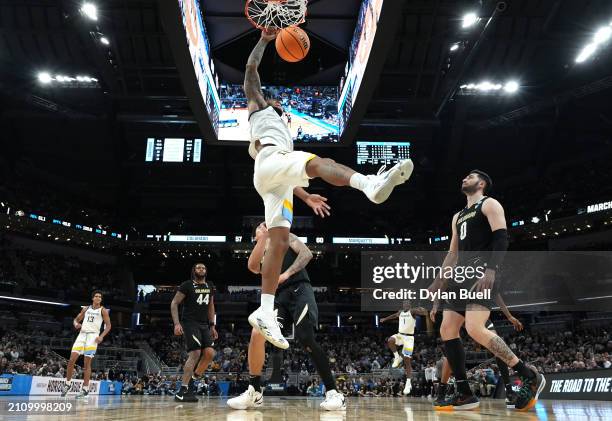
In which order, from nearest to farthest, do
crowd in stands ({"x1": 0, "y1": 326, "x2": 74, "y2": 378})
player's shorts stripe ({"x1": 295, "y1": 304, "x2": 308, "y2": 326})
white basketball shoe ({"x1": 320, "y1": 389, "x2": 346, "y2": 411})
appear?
1. white basketball shoe ({"x1": 320, "y1": 389, "x2": 346, "y2": 411})
2. player's shorts stripe ({"x1": 295, "y1": 304, "x2": 308, "y2": 326})
3. crowd in stands ({"x1": 0, "y1": 326, "x2": 74, "y2": 378})

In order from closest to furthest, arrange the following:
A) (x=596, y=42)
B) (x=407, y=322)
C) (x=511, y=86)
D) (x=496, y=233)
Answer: (x=496, y=233) < (x=407, y=322) < (x=596, y=42) < (x=511, y=86)

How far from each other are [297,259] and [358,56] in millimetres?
9573

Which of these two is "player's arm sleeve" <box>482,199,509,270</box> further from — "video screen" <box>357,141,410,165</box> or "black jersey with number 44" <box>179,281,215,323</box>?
"video screen" <box>357,141,410,165</box>

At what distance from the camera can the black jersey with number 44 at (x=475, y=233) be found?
505 centimetres

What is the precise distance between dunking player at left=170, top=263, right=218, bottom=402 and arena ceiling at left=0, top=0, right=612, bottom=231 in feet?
25.1

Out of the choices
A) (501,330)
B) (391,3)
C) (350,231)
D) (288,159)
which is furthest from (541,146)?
(288,159)

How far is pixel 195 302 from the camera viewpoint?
730 centimetres

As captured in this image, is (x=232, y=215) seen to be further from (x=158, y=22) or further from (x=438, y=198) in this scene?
(x=158, y=22)

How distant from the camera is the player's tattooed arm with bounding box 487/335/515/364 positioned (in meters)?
4.55

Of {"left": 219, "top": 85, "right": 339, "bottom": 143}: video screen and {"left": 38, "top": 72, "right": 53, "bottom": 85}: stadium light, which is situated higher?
{"left": 38, "top": 72, "right": 53, "bottom": 85}: stadium light

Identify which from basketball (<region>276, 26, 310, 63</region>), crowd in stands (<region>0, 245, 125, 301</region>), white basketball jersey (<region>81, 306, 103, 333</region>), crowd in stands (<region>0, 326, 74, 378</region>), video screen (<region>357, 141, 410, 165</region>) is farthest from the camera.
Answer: crowd in stands (<region>0, 245, 125, 301</region>)

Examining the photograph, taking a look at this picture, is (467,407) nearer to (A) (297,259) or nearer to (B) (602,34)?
(A) (297,259)

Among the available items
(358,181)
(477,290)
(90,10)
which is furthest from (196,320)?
(90,10)

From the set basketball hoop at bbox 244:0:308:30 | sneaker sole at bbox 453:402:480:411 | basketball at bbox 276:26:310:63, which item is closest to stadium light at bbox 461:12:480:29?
basketball hoop at bbox 244:0:308:30
